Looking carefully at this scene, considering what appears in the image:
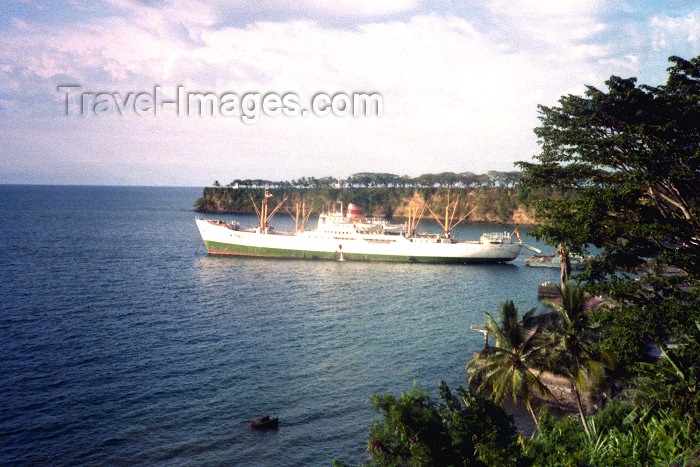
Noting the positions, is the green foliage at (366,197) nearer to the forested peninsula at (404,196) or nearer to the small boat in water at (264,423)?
the forested peninsula at (404,196)

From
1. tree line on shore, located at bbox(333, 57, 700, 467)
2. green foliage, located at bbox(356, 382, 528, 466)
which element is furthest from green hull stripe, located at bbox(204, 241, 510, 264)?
green foliage, located at bbox(356, 382, 528, 466)

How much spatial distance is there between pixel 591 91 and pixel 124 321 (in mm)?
33583

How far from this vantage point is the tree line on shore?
1316cm

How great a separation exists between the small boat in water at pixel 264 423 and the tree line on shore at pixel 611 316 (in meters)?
8.26

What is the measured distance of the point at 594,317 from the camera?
56.2 feet

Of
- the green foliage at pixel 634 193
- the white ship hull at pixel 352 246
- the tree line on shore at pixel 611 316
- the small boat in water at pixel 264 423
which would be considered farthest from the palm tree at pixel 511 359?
the white ship hull at pixel 352 246

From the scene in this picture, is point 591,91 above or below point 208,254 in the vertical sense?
above

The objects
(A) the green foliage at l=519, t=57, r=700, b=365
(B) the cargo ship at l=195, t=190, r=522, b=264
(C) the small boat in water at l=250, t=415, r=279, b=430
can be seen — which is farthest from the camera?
(B) the cargo ship at l=195, t=190, r=522, b=264

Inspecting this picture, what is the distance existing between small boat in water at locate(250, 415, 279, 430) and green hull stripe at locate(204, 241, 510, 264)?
50.0 m

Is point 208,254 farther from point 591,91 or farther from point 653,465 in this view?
point 653,465

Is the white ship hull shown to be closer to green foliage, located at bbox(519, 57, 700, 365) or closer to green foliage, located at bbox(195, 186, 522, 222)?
green foliage, located at bbox(519, 57, 700, 365)

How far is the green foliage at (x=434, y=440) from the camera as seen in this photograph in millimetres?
12859

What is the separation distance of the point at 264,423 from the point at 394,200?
491ft

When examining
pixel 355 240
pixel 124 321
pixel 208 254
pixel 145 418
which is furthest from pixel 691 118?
pixel 208 254
